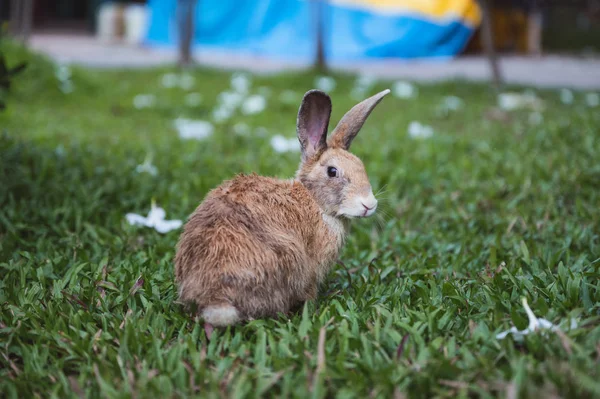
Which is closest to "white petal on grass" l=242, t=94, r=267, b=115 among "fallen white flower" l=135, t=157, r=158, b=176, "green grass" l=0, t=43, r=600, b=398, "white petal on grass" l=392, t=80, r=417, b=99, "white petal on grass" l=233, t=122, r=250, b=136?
"white petal on grass" l=233, t=122, r=250, b=136

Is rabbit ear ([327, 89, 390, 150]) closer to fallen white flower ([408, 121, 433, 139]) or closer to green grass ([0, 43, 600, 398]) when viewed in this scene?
green grass ([0, 43, 600, 398])

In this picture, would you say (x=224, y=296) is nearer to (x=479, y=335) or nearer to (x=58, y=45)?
(x=479, y=335)

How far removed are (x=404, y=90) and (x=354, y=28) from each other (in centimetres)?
667

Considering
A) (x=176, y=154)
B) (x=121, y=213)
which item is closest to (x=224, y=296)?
(x=121, y=213)

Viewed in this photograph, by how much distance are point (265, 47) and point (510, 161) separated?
11.4 m

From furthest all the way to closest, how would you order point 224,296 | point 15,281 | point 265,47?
point 265,47
point 15,281
point 224,296

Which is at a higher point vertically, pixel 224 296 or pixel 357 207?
pixel 357 207

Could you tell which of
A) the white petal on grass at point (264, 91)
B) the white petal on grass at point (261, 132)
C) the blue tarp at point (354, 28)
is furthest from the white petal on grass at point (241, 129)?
the blue tarp at point (354, 28)

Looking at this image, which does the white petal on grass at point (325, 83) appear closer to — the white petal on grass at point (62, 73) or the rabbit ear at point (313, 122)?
the white petal on grass at point (62, 73)

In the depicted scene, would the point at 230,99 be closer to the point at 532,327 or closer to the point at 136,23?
the point at 532,327

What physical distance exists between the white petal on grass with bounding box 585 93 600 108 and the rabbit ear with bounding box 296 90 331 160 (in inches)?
236

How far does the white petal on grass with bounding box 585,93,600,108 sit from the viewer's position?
7944 millimetres

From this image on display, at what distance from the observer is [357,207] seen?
104 inches

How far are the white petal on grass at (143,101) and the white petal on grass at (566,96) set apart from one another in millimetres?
4957
